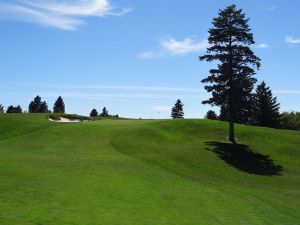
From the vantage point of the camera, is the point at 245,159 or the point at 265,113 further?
the point at 265,113

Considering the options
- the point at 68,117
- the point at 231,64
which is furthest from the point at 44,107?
the point at 231,64

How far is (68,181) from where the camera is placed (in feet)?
64.5

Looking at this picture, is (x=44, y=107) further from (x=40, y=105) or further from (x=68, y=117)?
(x=68, y=117)

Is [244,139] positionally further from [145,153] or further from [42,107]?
[42,107]

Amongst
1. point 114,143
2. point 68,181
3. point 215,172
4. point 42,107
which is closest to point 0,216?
point 68,181

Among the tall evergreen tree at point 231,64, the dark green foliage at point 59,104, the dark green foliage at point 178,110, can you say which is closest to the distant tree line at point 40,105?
the dark green foliage at point 59,104

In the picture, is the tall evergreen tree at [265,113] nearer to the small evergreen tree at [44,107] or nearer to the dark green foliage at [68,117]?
the dark green foliage at [68,117]

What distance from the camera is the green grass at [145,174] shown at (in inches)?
591

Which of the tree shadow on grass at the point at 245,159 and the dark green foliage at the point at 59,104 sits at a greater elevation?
the dark green foliage at the point at 59,104

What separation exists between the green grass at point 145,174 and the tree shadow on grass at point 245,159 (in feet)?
0.33

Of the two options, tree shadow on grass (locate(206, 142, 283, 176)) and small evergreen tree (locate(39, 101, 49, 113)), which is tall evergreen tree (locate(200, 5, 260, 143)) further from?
small evergreen tree (locate(39, 101, 49, 113))

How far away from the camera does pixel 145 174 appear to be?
2569 centimetres

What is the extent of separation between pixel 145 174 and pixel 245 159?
52.3 feet

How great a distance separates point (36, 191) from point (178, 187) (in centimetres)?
843
